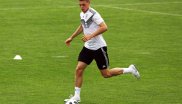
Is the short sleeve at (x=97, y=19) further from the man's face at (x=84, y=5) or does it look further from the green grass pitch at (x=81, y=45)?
the green grass pitch at (x=81, y=45)

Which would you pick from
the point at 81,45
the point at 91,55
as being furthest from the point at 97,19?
the point at 81,45

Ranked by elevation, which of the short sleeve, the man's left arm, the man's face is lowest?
the man's left arm

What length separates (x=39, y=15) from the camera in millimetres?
27375

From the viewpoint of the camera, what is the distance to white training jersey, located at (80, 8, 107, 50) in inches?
505

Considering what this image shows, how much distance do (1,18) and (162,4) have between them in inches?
344

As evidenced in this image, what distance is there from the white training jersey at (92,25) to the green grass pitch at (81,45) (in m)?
1.15

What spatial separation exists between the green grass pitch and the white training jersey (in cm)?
115

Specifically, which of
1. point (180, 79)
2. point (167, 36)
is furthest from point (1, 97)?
point (167, 36)

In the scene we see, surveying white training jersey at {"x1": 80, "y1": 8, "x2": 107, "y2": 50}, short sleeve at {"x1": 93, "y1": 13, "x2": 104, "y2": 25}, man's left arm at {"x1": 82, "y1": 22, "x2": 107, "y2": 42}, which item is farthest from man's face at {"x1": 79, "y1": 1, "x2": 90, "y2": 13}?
man's left arm at {"x1": 82, "y1": 22, "x2": 107, "y2": 42}

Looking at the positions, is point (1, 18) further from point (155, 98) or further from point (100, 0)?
point (155, 98)

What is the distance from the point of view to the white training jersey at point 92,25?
1282 cm

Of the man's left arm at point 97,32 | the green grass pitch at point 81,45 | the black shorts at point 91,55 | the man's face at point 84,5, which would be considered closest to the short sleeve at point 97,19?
the man's left arm at point 97,32

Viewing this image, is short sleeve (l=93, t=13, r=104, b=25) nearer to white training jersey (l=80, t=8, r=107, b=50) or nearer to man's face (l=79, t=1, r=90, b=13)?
white training jersey (l=80, t=8, r=107, b=50)

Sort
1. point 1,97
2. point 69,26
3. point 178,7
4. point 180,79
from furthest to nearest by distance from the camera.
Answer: point 178,7, point 69,26, point 180,79, point 1,97
